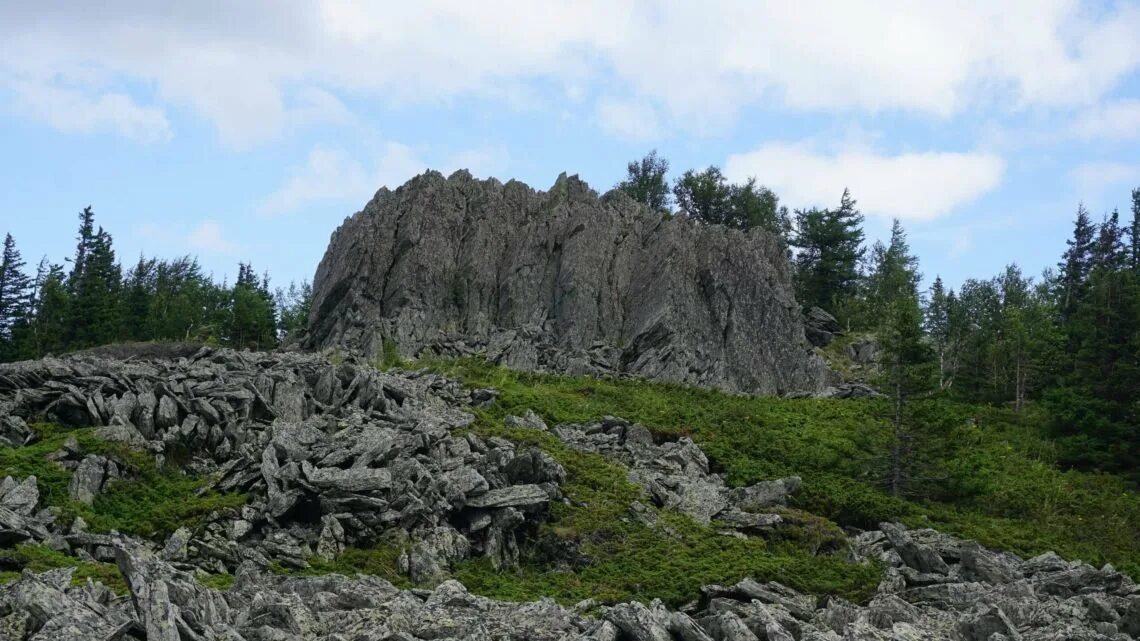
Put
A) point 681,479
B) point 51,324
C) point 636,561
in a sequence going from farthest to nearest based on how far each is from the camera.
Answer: point 51,324 < point 681,479 < point 636,561

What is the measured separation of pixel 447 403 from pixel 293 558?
16235 millimetres

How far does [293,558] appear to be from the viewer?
25.6 metres

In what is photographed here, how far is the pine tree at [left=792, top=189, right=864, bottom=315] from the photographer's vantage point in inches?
3415

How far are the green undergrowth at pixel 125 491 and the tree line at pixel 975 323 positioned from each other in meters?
24.8

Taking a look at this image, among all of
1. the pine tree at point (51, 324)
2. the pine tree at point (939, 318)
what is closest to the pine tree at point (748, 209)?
the pine tree at point (939, 318)

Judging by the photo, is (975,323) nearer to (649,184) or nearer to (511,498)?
(649,184)

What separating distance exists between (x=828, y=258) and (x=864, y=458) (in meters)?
49.1

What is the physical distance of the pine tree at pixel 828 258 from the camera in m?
86.8

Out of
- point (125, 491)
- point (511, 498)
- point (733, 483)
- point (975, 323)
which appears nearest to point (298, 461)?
point (125, 491)

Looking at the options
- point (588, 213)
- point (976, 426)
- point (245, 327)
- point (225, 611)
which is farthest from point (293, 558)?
point (245, 327)

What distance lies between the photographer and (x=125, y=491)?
29.0 metres

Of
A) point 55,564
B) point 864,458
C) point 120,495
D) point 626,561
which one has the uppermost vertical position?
point 864,458

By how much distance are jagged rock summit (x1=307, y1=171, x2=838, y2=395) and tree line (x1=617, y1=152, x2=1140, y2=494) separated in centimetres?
830

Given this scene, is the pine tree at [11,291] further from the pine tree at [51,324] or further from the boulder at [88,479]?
the boulder at [88,479]
